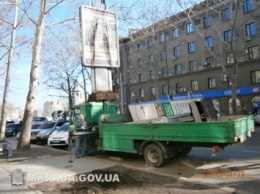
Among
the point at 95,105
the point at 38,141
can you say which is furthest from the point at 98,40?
the point at 38,141

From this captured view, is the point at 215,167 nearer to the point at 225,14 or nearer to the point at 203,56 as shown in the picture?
the point at 225,14

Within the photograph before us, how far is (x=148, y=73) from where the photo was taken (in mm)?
53562

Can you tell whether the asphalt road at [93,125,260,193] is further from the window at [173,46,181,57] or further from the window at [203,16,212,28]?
the window at [173,46,181,57]

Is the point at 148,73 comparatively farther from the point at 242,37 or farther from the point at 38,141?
the point at 38,141

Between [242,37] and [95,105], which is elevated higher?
[242,37]

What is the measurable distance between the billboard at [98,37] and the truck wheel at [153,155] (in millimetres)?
4116

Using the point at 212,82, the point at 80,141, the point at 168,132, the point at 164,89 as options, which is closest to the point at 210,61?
the point at 212,82

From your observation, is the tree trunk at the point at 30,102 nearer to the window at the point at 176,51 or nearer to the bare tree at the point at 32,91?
the bare tree at the point at 32,91

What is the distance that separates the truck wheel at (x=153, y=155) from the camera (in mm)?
9806

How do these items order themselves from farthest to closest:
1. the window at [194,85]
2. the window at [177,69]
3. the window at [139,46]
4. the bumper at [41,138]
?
the window at [139,46] < the window at [177,69] < the window at [194,85] < the bumper at [41,138]

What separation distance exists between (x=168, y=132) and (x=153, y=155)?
1.05m

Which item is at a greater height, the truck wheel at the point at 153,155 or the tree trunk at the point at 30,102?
the tree trunk at the point at 30,102

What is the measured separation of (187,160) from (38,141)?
42.6ft

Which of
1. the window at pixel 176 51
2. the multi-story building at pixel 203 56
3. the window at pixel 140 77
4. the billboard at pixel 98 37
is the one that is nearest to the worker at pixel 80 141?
the billboard at pixel 98 37
